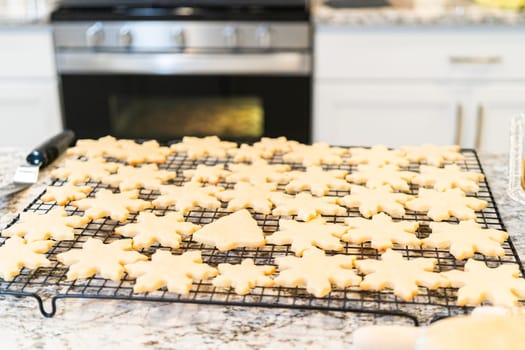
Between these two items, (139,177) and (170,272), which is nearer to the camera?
(170,272)

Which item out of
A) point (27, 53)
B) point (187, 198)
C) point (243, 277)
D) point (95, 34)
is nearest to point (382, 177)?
point (187, 198)

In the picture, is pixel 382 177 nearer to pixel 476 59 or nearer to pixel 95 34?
pixel 476 59

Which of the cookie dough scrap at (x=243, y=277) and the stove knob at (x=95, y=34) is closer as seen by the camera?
the cookie dough scrap at (x=243, y=277)

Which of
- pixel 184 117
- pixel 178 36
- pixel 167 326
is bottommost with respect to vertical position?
pixel 184 117

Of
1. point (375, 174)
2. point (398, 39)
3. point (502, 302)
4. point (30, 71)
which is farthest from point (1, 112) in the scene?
point (502, 302)

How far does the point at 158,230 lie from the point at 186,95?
1630mm

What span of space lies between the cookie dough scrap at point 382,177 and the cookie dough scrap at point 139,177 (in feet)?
1.14

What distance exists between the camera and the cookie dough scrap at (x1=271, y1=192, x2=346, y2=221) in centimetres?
120

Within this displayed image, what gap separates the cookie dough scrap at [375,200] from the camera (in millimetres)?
1204

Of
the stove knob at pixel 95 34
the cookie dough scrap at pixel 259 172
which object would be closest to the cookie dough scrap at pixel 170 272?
the cookie dough scrap at pixel 259 172

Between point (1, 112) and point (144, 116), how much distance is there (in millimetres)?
549

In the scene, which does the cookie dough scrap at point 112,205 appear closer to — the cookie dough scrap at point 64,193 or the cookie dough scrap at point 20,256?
the cookie dough scrap at point 64,193

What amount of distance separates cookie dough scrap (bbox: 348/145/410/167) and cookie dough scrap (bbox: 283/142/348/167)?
0.09 ft

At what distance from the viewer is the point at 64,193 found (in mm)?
1278
